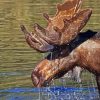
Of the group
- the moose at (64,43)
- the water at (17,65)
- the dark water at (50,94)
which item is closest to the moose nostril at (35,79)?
the moose at (64,43)

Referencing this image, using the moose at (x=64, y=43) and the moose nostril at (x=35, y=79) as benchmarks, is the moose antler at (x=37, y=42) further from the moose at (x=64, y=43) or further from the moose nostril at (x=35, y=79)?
the moose nostril at (x=35, y=79)

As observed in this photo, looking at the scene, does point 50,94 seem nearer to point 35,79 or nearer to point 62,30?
point 35,79

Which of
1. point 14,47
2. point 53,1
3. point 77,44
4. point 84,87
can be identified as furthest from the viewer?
point 53,1

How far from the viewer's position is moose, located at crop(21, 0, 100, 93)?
5.56 meters

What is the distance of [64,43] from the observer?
562 centimetres

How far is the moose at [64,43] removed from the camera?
18.2 ft

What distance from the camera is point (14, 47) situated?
1917 cm

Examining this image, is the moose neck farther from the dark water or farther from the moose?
the dark water

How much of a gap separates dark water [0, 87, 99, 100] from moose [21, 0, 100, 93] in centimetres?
447

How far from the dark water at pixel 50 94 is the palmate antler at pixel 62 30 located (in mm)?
4811

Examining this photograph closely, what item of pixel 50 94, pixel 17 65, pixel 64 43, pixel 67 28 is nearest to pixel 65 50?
pixel 64 43

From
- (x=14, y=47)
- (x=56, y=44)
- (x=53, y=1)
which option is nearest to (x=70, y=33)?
(x=56, y=44)

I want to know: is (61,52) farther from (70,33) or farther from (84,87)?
(84,87)

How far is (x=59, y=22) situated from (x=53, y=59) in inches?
17.2
